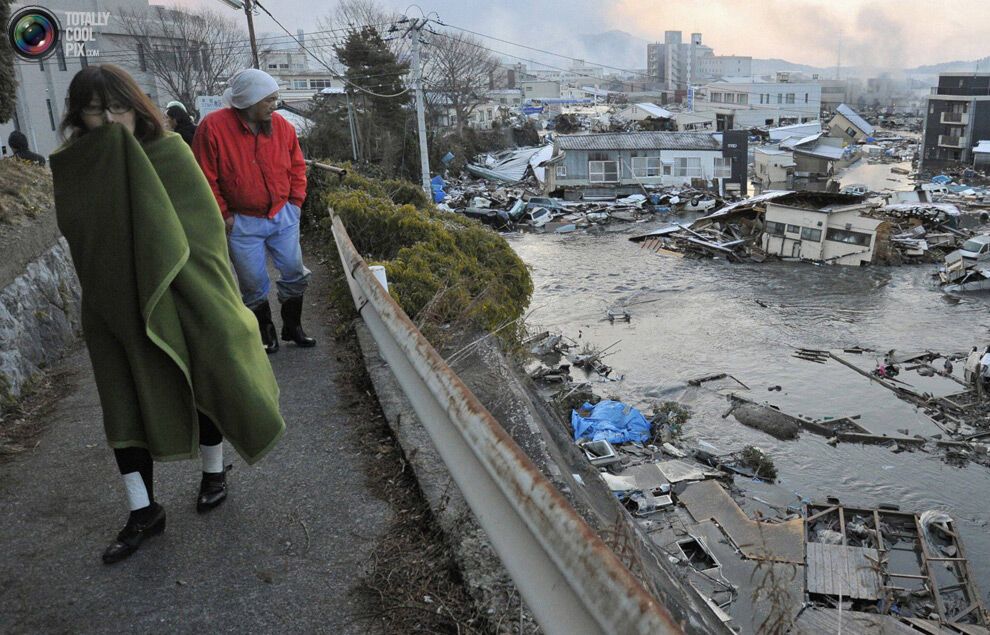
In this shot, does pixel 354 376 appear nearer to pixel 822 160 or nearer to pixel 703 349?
pixel 703 349

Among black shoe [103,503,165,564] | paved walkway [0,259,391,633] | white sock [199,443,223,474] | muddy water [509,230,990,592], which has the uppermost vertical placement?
white sock [199,443,223,474]

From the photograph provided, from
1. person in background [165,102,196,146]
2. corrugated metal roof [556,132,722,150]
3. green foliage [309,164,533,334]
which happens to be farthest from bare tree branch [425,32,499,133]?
person in background [165,102,196,146]

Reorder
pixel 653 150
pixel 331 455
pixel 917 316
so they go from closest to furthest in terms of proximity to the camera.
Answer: pixel 331 455 → pixel 917 316 → pixel 653 150

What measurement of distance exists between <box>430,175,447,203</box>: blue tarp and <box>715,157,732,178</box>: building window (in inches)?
599

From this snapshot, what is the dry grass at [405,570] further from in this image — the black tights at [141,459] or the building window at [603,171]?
the building window at [603,171]

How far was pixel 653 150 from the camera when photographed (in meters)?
42.6

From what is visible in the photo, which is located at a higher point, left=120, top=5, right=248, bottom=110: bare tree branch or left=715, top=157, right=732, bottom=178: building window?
left=120, top=5, right=248, bottom=110: bare tree branch

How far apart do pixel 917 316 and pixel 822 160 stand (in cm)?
3003

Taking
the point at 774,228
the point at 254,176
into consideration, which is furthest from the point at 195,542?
the point at 774,228

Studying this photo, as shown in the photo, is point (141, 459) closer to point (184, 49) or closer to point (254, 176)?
point (254, 176)

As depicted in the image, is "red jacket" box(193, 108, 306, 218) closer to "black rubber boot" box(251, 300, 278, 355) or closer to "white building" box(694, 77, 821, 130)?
"black rubber boot" box(251, 300, 278, 355)

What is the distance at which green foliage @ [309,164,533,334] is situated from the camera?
194 inches

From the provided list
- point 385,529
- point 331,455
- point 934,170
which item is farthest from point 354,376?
point 934,170

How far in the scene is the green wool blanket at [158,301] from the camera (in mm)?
2318
